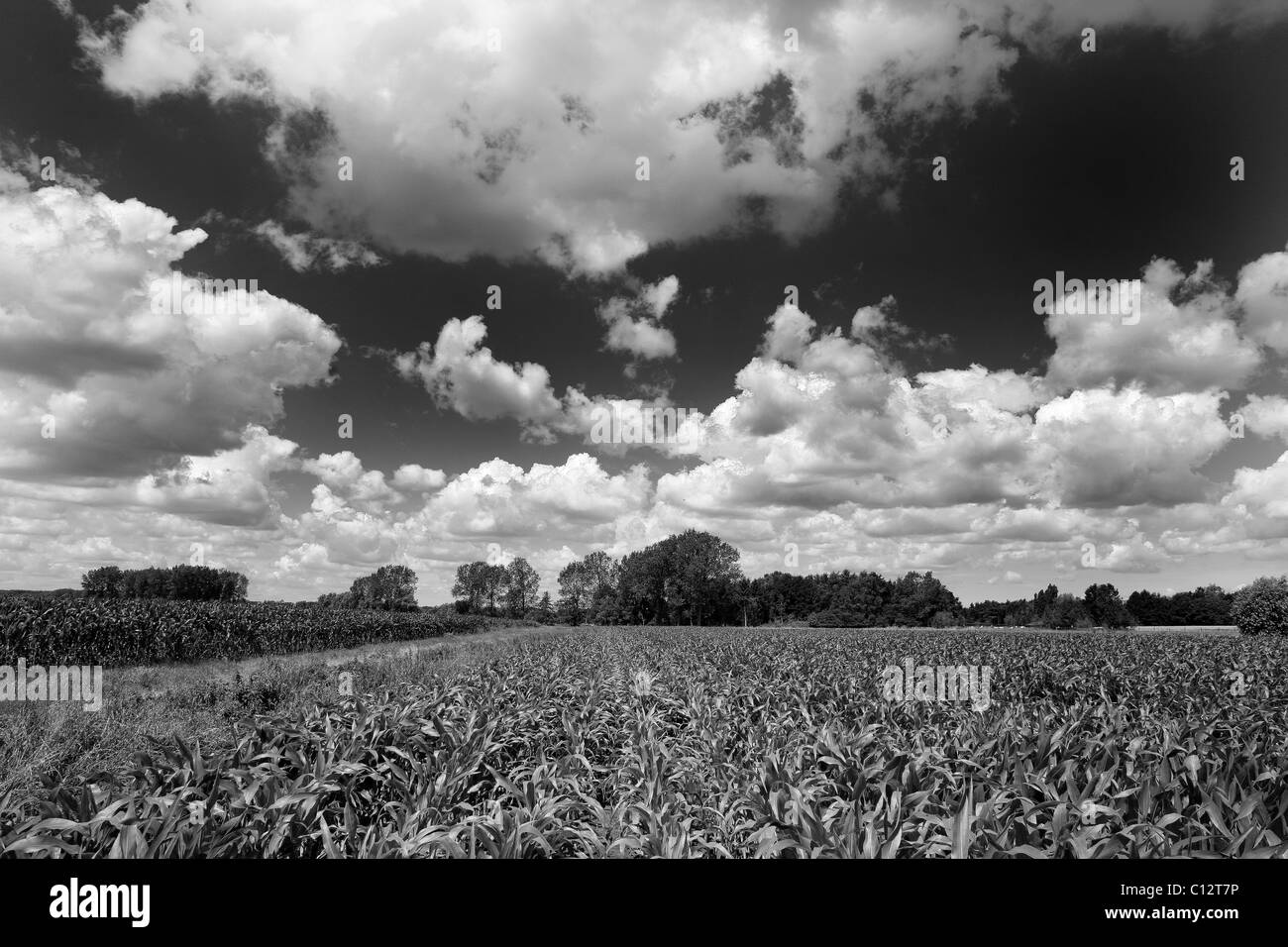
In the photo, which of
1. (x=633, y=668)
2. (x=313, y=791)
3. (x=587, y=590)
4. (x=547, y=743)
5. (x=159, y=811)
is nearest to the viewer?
(x=159, y=811)

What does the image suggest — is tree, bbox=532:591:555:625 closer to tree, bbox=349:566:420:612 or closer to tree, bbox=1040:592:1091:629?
tree, bbox=349:566:420:612

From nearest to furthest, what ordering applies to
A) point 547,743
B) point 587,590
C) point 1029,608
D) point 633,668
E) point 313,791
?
point 313,791 → point 547,743 → point 633,668 → point 1029,608 → point 587,590

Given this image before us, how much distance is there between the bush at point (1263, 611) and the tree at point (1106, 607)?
4526 cm

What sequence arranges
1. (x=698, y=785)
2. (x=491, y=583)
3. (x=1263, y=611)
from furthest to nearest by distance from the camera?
(x=491, y=583) → (x=1263, y=611) → (x=698, y=785)

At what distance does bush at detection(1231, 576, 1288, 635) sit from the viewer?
37250 mm

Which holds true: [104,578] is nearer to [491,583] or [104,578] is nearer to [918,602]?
[491,583]

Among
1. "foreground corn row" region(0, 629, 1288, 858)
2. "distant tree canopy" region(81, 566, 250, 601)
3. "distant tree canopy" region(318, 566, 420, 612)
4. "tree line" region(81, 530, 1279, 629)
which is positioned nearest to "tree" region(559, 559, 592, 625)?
"tree line" region(81, 530, 1279, 629)

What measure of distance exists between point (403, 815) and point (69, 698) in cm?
1354

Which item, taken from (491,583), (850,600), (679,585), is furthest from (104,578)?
(850,600)

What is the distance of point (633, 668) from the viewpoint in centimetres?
1634

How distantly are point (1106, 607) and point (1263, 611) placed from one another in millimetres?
63384

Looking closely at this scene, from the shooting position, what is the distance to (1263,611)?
38250 mm
